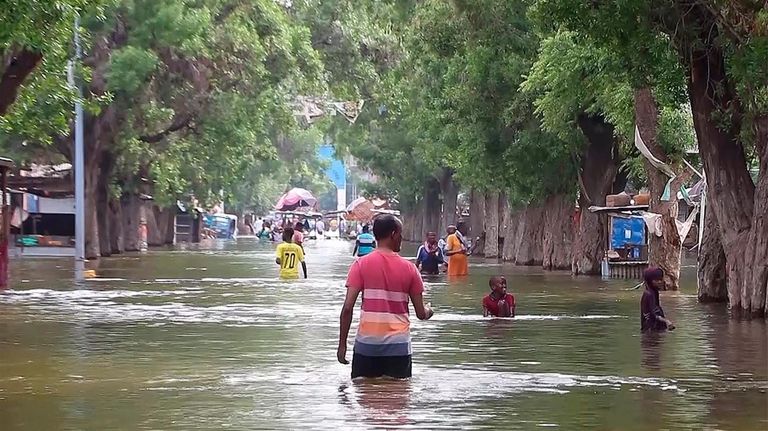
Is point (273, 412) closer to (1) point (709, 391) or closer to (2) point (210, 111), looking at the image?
(1) point (709, 391)

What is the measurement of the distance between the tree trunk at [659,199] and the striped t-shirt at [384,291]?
17714mm

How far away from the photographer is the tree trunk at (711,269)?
24.7 m

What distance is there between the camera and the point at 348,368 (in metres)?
13.7

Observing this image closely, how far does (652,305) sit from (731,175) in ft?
19.1

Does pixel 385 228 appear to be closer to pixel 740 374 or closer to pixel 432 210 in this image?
pixel 740 374

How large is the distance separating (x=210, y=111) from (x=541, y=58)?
1930 centimetres

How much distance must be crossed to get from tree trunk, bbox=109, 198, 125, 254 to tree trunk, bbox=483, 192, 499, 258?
1472 cm

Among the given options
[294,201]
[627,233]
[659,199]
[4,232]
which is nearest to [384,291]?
[4,232]

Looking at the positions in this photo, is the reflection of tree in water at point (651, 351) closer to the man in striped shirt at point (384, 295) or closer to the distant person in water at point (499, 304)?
the distant person in water at point (499, 304)

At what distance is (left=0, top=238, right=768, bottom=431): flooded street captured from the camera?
1053 cm

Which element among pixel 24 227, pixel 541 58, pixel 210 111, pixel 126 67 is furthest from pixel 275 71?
pixel 541 58

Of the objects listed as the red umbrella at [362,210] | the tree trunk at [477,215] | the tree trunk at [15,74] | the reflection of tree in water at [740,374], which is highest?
the tree trunk at [15,74]

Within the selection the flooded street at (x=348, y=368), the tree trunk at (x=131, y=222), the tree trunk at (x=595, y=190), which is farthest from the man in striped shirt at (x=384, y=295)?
the tree trunk at (x=131, y=222)

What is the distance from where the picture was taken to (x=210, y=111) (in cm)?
4631
